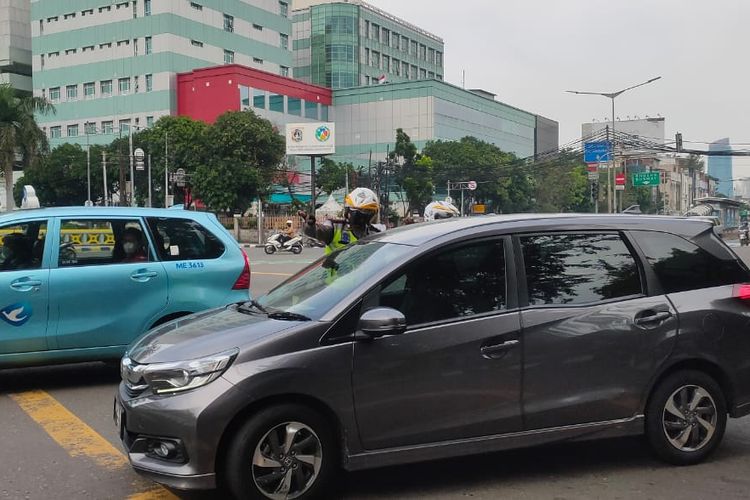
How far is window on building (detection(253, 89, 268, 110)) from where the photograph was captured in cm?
7081

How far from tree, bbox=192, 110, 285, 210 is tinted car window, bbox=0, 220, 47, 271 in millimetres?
47264

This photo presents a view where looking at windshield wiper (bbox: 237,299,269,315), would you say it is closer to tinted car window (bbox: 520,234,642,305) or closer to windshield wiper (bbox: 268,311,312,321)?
windshield wiper (bbox: 268,311,312,321)

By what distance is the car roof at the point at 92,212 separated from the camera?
21.7 feet

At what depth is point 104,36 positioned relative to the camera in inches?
2899

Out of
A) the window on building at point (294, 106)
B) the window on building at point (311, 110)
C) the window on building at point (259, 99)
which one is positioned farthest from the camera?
the window on building at point (311, 110)

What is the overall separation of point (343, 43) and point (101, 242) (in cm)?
8979

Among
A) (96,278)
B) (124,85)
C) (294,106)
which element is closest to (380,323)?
(96,278)

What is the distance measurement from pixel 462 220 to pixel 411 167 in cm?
6082

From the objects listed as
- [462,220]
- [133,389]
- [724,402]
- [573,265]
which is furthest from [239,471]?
[724,402]

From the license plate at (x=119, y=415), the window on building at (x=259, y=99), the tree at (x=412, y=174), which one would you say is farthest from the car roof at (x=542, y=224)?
the window on building at (x=259, y=99)

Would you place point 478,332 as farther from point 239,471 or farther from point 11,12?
point 11,12

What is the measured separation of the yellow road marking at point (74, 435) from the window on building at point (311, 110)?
246ft

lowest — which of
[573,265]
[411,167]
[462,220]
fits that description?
[573,265]

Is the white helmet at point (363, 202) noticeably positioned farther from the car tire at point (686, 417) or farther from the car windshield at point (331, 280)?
the car tire at point (686, 417)
